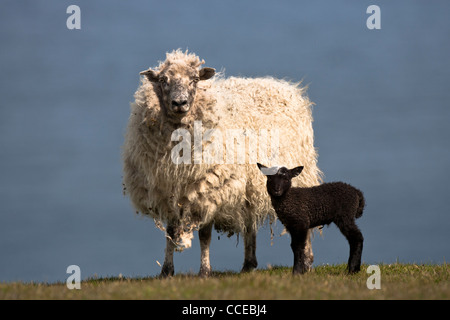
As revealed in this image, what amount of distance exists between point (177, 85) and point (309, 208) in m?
2.86

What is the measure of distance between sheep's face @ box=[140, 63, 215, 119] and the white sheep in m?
0.02

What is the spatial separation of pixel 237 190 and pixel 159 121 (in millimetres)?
1890

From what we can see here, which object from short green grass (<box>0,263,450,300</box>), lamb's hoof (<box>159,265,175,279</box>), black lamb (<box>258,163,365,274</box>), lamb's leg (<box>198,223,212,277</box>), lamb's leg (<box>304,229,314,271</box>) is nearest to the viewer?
short green grass (<box>0,263,450,300</box>)

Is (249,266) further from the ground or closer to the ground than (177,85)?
closer to the ground

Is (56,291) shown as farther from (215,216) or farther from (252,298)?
(215,216)

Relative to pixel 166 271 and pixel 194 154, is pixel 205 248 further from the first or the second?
pixel 194 154

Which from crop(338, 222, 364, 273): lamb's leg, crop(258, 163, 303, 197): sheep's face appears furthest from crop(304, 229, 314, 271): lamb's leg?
crop(258, 163, 303, 197): sheep's face

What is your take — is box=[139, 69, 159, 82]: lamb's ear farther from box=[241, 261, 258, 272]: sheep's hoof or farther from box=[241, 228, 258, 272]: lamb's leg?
box=[241, 261, 258, 272]: sheep's hoof

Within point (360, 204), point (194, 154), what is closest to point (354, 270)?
point (360, 204)

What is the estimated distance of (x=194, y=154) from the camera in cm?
971

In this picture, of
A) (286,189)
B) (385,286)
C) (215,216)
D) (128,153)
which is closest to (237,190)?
(215,216)

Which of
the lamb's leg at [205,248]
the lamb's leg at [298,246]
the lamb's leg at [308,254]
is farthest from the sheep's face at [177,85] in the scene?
the lamb's leg at [308,254]

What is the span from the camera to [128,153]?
10.5m

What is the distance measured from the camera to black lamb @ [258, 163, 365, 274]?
9.12 meters
